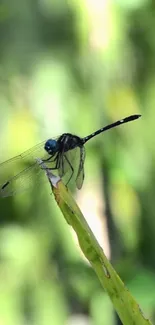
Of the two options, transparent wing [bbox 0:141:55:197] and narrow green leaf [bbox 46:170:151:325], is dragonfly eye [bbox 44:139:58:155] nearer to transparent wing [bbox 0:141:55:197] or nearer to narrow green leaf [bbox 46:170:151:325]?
transparent wing [bbox 0:141:55:197]

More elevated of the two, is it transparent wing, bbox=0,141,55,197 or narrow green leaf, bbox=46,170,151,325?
transparent wing, bbox=0,141,55,197

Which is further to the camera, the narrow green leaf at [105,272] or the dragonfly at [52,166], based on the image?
the dragonfly at [52,166]

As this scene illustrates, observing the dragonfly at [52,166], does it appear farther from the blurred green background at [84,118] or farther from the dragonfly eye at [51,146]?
the blurred green background at [84,118]

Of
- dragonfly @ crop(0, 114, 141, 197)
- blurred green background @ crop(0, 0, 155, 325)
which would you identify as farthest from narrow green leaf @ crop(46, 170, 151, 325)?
blurred green background @ crop(0, 0, 155, 325)

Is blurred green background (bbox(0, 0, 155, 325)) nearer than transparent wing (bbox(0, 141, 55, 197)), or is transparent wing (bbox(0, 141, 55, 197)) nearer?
transparent wing (bbox(0, 141, 55, 197))

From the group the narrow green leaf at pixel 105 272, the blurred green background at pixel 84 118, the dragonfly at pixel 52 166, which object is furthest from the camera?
the blurred green background at pixel 84 118

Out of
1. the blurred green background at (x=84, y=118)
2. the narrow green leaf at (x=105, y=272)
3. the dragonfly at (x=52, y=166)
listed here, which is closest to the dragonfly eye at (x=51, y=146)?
the dragonfly at (x=52, y=166)

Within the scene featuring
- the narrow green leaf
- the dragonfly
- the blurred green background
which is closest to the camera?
the narrow green leaf
